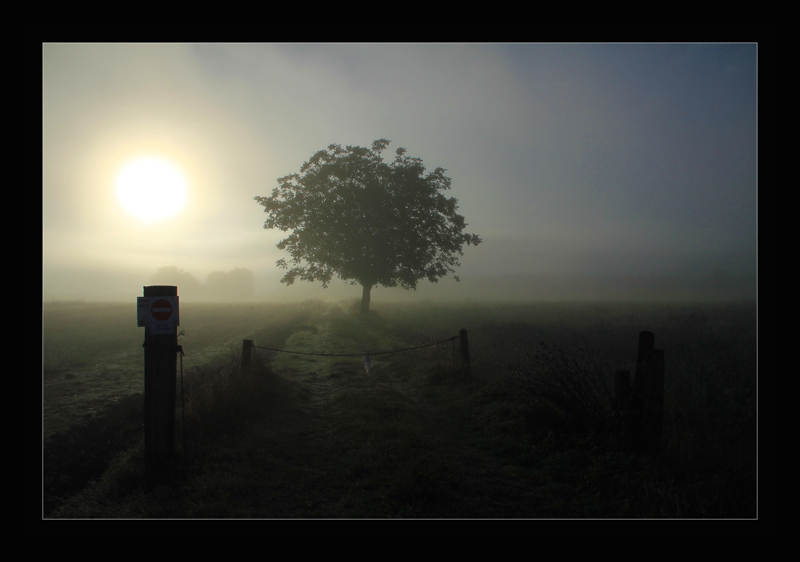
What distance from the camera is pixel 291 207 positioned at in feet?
91.0

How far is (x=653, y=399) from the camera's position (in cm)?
496

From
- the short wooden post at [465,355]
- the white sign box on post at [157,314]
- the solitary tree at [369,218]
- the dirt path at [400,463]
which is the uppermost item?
the solitary tree at [369,218]

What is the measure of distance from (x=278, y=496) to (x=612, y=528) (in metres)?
3.63

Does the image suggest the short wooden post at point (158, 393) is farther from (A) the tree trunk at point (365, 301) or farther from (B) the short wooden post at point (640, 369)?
(A) the tree trunk at point (365, 301)

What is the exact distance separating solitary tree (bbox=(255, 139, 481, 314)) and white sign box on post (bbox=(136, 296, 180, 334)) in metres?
22.1

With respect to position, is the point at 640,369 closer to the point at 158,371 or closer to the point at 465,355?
the point at 465,355

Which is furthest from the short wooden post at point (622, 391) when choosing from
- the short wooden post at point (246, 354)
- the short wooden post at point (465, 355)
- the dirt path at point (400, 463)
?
the short wooden post at point (246, 354)

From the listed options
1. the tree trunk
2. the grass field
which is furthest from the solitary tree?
the grass field

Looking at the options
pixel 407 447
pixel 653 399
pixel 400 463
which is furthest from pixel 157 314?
pixel 653 399

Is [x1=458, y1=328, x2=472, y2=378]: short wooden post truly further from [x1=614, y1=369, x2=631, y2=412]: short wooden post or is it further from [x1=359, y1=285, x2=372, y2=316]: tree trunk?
[x1=359, y1=285, x2=372, y2=316]: tree trunk

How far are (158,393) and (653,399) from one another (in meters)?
6.62

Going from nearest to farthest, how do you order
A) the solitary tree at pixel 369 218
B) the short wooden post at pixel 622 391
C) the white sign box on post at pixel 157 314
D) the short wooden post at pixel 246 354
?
the white sign box on post at pixel 157 314, the short wooden post at pixel 622 391, the short wooden post at pixel 246 354, the solitary tree at pixel 369 218

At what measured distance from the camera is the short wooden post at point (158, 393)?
4.60 meters
